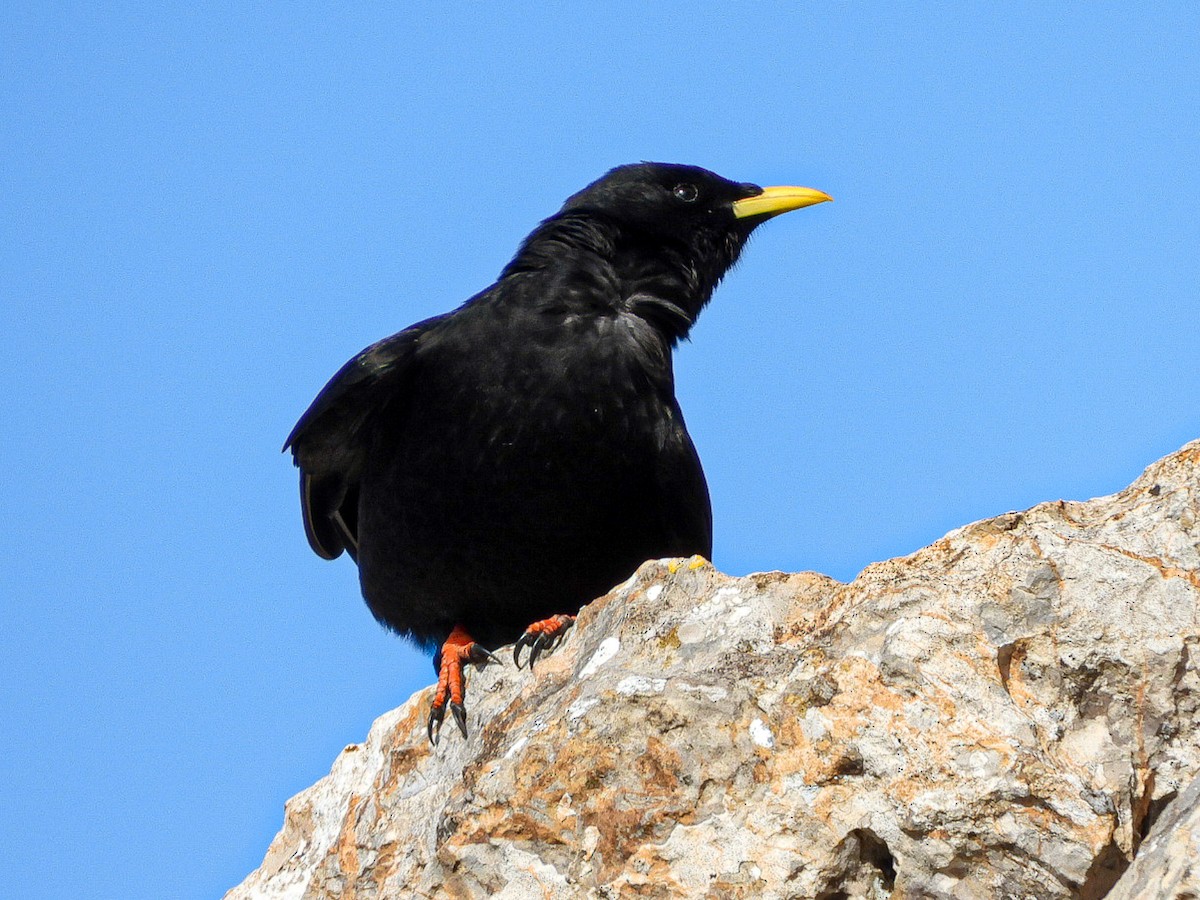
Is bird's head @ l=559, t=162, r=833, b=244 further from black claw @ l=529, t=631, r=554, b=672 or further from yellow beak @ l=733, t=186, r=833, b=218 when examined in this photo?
black claw @ l=529, t=631, r=554, b=672

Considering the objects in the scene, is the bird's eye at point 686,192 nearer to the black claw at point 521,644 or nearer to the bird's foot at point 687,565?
the black claw at point 521,644

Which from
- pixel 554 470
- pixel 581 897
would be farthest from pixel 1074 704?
pixel 554 470

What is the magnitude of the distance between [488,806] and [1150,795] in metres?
1.78

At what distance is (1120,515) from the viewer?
4.44 m

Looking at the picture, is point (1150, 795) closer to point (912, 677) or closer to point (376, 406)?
point (912, 677)

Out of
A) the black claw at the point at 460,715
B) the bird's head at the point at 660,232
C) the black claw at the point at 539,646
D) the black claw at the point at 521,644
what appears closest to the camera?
the black claw at the point at 460,715

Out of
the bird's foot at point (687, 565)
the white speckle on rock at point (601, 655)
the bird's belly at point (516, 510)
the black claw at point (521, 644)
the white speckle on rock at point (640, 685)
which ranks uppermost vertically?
the bird's belly at point (516, 510)

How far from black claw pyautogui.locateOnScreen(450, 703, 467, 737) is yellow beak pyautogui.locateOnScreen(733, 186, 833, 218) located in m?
3.99

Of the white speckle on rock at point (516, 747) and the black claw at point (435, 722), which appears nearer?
the white speckle on rock at point (516, 747)


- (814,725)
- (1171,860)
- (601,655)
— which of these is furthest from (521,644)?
(1171,860)

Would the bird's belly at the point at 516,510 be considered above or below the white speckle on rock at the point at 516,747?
above

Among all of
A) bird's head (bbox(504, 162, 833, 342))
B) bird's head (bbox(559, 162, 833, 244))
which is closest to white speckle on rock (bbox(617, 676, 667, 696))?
bird's head (bbox(504, 162, 833, 342))

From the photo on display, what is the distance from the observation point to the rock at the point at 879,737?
3.80m

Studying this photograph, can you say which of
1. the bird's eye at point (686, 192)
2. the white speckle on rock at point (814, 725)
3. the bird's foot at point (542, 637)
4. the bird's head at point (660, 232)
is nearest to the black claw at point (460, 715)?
the bird's foot at point (542, 637)
